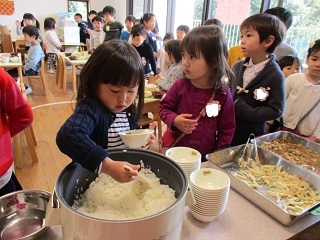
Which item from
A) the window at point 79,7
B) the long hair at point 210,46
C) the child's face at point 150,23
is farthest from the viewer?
the window at point 79,7

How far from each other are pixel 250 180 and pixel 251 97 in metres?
0.54

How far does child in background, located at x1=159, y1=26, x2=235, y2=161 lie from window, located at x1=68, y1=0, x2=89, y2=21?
25.8ft

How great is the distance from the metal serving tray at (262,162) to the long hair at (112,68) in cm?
44

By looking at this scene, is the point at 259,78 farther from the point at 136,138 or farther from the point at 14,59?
the point at 14,59

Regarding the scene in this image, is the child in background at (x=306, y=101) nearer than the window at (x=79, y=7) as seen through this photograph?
Yes

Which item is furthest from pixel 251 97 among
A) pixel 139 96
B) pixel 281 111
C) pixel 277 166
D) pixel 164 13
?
pixel 164 13

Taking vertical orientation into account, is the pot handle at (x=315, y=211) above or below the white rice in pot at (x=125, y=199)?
below

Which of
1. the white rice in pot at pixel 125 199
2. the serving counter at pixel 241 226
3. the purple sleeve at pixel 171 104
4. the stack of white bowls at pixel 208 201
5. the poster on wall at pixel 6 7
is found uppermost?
the poster on wall at pixel 6 7

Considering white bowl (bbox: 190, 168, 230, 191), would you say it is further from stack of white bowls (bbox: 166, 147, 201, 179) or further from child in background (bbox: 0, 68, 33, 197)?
child in background (bbox: 0, 68, 33, 197)

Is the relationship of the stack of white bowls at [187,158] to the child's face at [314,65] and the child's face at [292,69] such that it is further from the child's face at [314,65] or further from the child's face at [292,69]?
the child's face at [292,69]

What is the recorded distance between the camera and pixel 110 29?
5.02 m

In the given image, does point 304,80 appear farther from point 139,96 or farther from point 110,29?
point 110,29

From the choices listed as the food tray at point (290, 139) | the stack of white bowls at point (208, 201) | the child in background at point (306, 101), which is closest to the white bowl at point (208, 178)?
the stack of white bowls at point (208, 201)

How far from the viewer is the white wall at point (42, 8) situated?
7250 mm
